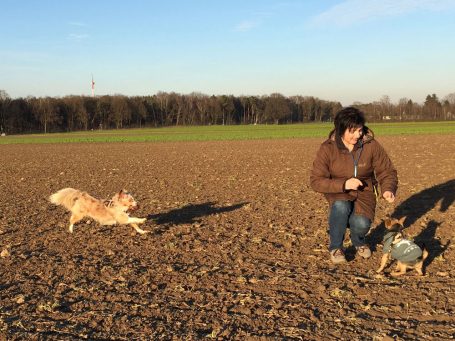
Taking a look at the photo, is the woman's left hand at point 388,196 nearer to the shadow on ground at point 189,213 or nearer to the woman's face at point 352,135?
the woman's face at point 352,135

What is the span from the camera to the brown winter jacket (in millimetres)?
Answer: 6279

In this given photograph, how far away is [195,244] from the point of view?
7.62 m

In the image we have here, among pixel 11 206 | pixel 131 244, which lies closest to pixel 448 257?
pixel 131 244

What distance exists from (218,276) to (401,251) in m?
2.37

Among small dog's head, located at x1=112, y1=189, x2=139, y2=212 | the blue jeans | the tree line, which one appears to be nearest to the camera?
the blue jeans

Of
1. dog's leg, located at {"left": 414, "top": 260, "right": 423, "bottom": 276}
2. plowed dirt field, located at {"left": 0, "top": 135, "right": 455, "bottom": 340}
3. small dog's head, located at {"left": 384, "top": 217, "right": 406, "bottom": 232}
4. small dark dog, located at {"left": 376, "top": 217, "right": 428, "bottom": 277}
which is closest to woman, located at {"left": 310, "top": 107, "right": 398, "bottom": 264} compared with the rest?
small dog's head, located at {"left": 384, "top": 217, "right": 406, "bottom": 232}

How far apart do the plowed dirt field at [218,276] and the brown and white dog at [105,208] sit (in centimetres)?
31

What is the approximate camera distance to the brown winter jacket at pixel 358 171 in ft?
20.6

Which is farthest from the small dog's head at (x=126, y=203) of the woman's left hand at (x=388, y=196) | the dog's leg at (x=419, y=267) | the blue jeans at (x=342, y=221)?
the dog's leg at (x=419, y=267)

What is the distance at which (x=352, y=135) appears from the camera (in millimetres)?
6098

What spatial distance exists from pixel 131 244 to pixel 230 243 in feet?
5.71

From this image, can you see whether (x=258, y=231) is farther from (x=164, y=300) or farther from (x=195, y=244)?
(x=164, y=300)

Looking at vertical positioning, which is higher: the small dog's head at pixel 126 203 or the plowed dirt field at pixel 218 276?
the small dog's head at pixel 126 203

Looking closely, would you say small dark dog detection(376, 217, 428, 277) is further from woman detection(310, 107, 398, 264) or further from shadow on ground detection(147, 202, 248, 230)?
shadow on ground detection(147, 202, 248, 230)
